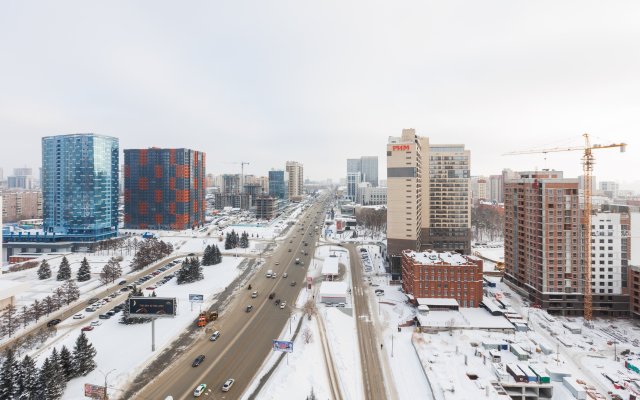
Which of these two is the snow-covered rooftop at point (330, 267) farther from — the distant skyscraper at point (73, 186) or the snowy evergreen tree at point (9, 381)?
the distant skyscraper at point (73, 186)

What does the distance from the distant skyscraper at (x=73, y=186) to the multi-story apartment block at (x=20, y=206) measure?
80466 millimetres

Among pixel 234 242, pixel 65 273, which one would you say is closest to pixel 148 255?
pixel 65 273

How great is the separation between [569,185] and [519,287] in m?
23.0

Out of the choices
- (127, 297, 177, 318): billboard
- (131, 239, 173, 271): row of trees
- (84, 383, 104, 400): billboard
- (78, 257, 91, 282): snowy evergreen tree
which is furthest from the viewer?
(131, 239, 173, 271): row of trees

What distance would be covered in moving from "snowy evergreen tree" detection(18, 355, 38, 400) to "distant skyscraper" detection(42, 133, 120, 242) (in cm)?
8926

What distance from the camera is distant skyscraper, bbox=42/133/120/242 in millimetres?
103250

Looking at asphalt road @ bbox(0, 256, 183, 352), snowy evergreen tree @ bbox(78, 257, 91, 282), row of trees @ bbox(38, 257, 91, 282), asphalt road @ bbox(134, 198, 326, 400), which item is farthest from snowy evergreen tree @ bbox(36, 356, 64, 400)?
row of trees @ bbox(38, 257, 91, 282)

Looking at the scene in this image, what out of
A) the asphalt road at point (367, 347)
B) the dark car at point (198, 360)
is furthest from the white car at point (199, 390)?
the asphalt road at point (367, 347)

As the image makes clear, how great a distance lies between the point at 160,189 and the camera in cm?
13650

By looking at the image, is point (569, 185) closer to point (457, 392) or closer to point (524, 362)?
point (524, 362)

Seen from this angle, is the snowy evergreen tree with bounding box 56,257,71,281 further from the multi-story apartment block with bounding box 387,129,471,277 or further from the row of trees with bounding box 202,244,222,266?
the multi-story apartment block with bounding box 387,129,471,277

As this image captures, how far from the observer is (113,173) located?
377 feet

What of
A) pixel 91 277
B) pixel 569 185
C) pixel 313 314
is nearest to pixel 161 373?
pixel 313 314

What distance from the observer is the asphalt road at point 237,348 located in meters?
32.4
